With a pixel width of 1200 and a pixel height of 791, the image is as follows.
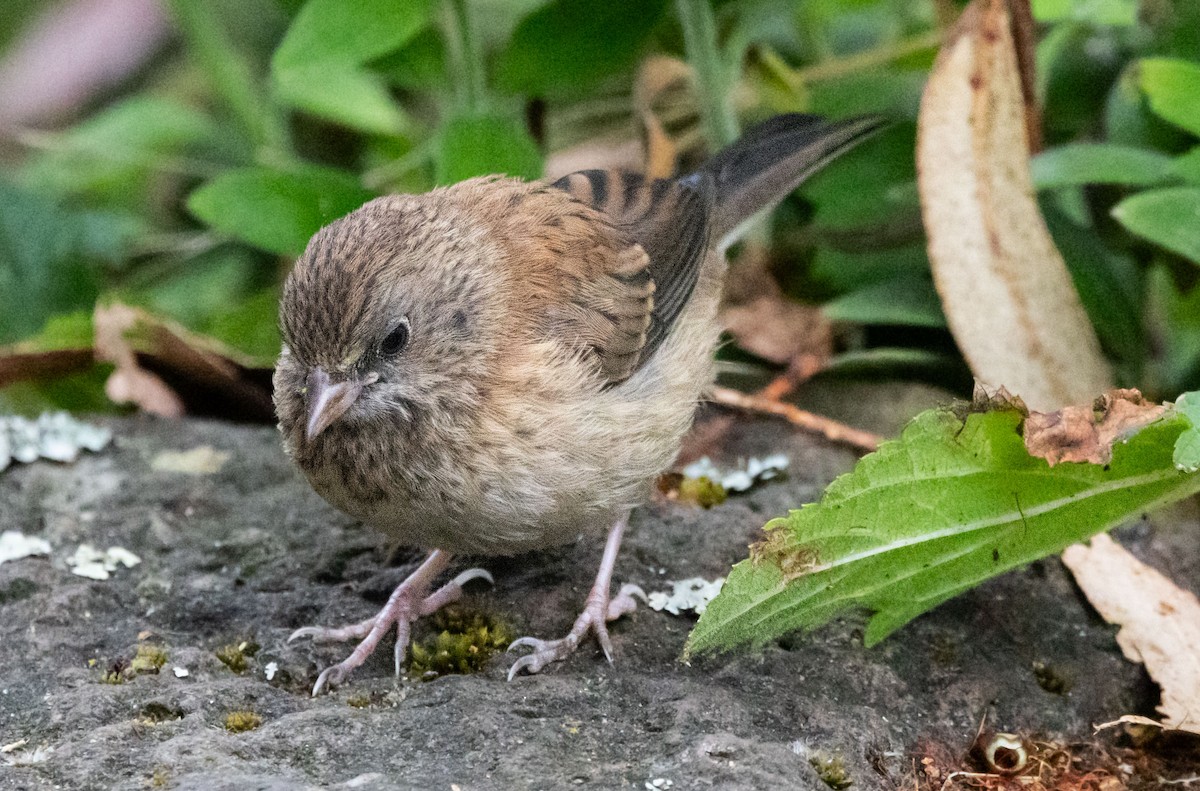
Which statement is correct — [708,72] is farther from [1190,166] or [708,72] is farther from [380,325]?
[380,325]

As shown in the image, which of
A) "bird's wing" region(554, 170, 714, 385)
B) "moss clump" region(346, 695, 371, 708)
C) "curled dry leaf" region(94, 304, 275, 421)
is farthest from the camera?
"curled dry leaf" region(94, 304, 275, 421)

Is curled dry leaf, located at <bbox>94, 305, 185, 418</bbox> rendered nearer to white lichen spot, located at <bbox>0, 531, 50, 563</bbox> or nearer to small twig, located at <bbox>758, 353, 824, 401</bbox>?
white lichen spot, located at <bbox>0, 531, 50, 563</bbox>

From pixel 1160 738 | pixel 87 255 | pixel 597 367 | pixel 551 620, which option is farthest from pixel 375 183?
pixel 1160 738

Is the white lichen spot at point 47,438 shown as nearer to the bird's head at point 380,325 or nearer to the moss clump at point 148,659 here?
the bird's head at point 380,325

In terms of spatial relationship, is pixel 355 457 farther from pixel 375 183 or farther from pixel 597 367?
pixel 375 183

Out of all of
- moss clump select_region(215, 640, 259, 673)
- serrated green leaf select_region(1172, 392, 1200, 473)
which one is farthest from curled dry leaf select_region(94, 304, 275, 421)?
serrated green leaf select_region(1172, 392, 1200, 473)

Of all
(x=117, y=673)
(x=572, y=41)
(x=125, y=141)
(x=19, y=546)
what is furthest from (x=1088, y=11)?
(x=125, y=141)

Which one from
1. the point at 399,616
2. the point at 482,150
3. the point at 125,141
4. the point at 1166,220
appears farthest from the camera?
the point at 125,141
